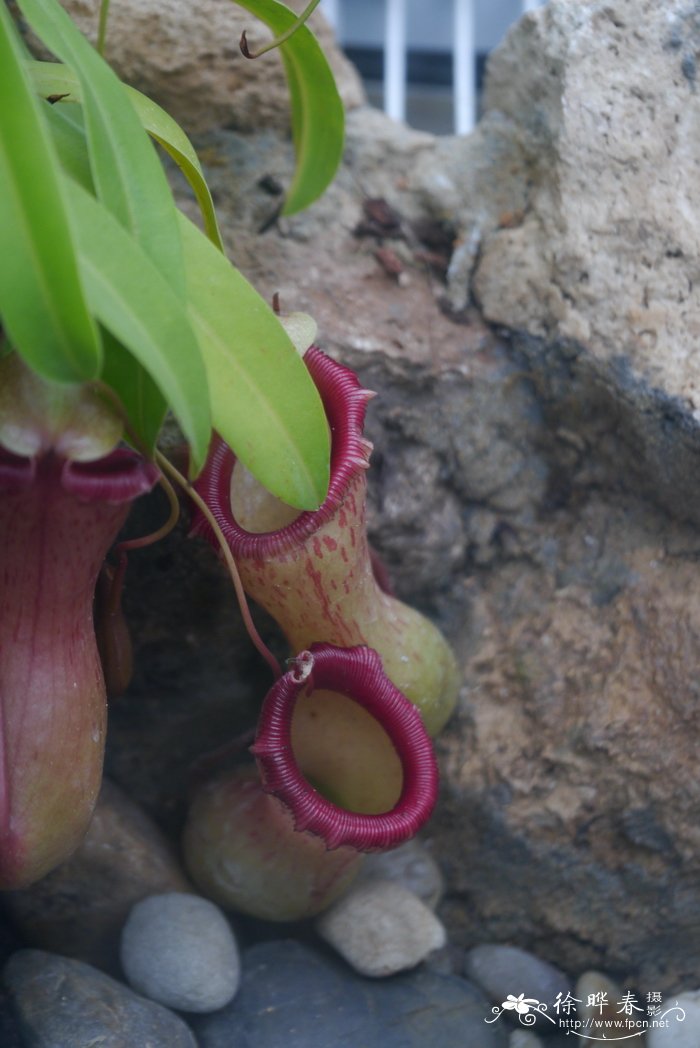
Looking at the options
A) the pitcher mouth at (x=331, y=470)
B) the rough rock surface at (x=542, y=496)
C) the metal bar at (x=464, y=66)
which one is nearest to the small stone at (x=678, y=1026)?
the rough rock surface at (x=542, y=496)

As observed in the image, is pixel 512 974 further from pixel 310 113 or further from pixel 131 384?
pixel 310 113

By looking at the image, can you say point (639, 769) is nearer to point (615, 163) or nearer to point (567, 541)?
point (567, 541)

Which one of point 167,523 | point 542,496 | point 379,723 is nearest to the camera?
point 167,523

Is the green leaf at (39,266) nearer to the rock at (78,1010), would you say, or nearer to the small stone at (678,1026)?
the rock at (78,1010)

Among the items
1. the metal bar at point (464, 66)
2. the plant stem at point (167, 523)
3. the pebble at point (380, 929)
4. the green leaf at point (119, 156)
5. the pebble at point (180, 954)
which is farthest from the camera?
the metal bar at point (464, 66)

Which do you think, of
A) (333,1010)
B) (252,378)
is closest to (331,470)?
(252,378)

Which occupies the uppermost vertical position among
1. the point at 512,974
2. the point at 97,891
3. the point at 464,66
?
the point at 464,66

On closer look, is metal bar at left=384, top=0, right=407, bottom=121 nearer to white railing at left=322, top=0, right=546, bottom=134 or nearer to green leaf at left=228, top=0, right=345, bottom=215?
white railing at left=322, top=0, right=546, bottom=134
